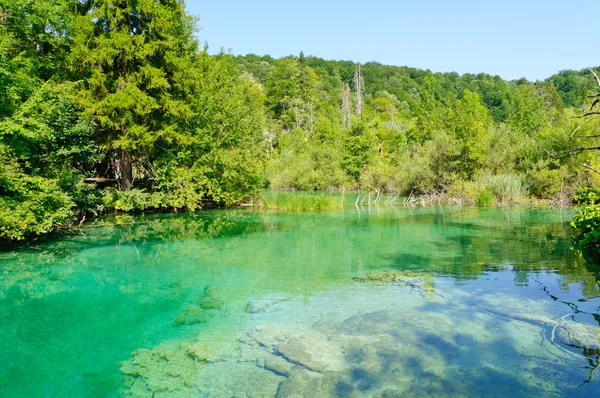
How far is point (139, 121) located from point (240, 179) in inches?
230

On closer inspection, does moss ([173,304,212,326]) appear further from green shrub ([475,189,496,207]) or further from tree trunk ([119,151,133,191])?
green shrub ([475,189,496,207])

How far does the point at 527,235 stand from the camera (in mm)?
12688

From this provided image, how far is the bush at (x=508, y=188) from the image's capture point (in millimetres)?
23219

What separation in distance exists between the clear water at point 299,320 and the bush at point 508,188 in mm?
12399

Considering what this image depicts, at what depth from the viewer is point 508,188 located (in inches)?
914

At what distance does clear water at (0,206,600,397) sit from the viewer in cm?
425

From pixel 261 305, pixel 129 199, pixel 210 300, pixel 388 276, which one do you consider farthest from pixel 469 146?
pixel 210 300

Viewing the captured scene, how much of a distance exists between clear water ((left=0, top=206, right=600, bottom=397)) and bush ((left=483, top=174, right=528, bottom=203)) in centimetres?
1240

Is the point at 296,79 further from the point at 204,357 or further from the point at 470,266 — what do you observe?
the point at 204,357

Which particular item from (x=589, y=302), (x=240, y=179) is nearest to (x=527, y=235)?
(x=589, y=302)

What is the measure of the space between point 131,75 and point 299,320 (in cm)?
1639

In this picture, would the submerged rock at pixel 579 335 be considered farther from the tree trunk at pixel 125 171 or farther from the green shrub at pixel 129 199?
the tree trunk at pixel 125 171

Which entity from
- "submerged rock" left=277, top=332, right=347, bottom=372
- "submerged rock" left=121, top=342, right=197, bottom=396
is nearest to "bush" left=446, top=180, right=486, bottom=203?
"submerged rock" left=277, top=332, right=347, bottom=372

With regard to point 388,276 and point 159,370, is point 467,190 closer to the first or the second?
point 388,276
